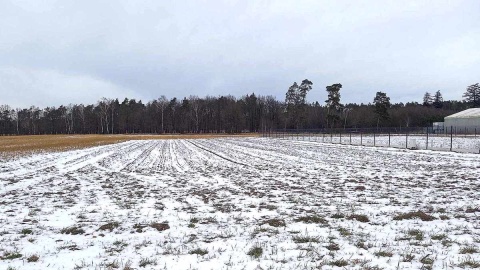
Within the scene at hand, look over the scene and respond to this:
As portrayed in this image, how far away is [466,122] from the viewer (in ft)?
265

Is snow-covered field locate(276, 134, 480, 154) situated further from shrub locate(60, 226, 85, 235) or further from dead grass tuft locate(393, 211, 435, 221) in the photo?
shrub locate(60, 226, 85, 235)

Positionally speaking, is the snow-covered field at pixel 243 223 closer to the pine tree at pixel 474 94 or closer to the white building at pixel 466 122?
the white building at pixel 466 122

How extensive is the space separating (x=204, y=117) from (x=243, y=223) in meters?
133

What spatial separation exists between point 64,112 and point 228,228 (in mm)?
166042

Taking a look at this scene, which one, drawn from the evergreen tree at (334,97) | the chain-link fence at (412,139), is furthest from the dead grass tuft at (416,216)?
the evergreen tree at (334,97)

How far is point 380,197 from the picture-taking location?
416 inches

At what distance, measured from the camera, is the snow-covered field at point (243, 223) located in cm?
559

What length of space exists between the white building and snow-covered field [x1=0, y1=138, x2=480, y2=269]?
245 ft

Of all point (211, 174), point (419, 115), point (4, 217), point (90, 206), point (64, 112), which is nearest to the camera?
point (4, 217)

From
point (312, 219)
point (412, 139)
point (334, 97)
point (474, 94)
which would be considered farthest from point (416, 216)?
point (474, 94)

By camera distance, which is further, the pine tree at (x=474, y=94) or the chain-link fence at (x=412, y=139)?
the pine tree at (x=474, y=94)

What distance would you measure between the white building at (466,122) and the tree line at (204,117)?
1508 inches

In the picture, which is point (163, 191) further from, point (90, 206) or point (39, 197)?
point (39, 197)

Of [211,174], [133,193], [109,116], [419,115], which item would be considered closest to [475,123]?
[419,115]
